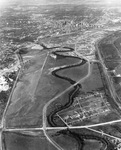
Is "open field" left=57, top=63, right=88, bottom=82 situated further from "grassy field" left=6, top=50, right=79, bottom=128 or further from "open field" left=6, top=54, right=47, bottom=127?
"open field" left=6, top=54, right=47, bottom=127

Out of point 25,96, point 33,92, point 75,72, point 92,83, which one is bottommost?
point 25,96

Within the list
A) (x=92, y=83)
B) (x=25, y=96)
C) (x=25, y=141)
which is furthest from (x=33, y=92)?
(x=25, y=141)

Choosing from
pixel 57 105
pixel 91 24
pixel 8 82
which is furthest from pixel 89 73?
pixel 91 24

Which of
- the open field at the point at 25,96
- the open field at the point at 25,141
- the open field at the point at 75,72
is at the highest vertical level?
the open field at the point at 75,72

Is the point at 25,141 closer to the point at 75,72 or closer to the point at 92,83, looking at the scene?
the point at 92,83

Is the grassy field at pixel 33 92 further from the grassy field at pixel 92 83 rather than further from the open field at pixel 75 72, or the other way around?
the grassy field at pixel 92 83

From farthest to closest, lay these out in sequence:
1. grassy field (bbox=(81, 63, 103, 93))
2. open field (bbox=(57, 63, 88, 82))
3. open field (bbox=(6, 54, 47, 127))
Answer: open field (bbox=(57, 63, 88, 82)) < grassy field (bbox=(81, 63, 103, 93)) < open field (bbox=(6, 54, 47, 127))

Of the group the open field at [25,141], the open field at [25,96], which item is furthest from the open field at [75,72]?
the open field at [25,141]

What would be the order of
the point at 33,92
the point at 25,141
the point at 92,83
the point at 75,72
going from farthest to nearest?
the point at 75,72 < the point at 92,83 < the point at 33,92 < the point at 25,141

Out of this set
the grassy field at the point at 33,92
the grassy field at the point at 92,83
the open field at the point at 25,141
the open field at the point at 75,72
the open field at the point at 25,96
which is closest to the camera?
the open field at the point at 25,141

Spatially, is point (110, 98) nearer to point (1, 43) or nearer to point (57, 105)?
point (57, 105)

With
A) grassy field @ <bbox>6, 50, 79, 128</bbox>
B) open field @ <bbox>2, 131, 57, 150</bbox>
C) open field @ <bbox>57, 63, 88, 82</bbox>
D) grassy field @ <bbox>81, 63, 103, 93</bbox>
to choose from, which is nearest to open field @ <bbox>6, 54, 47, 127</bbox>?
grassy field @ <bbox>6, 50, 79, 128</bbox>
